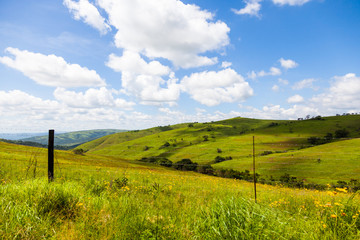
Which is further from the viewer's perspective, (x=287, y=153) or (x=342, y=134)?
(x=342, y=134)

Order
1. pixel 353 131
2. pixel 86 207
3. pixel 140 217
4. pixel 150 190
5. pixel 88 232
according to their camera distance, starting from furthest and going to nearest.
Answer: pixel 353 131 < pixel 150 190 < pixel 86 207 < pixel 140 217 < pixel 88 232

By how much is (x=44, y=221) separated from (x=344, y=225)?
18.7 feet

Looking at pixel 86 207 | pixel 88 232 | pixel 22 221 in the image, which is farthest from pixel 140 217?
pixel 22 221

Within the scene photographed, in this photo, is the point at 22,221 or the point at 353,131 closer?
the point at 22,221

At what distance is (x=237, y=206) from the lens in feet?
13.4

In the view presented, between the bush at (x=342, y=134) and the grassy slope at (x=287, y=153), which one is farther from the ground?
the bush at (x=342, y=134)

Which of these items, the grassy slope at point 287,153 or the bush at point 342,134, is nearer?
the grassy slope at point 287,153

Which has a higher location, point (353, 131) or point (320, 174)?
point (353, 131)

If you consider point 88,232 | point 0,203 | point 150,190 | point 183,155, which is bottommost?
point 183,155

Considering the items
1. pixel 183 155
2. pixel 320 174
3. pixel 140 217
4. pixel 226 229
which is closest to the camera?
pixel 226 229

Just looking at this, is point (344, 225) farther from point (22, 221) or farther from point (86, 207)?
point (22, 221)

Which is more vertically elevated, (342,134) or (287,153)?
(342,134)

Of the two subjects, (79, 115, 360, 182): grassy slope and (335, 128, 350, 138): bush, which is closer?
(79, 115, 360, 182): grassy slope

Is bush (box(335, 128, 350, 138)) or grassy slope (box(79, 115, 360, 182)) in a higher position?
bush (box(335, 128, 350, 138))
